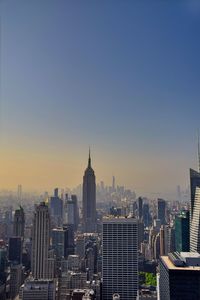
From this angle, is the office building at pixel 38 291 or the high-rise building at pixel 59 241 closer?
the office building at pixel 38 291

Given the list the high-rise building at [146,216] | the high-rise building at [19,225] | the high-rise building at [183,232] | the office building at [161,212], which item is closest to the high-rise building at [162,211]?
the office building at [161,212]

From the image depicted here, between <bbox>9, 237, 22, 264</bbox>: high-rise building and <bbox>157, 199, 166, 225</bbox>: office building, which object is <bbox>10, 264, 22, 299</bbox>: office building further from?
<bbox>157, 199, 166, 225</bbox>: office building

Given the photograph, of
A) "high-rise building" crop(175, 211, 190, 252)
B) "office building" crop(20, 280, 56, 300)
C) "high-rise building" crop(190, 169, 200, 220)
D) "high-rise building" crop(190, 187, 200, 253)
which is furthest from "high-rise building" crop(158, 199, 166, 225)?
"office building" crop(20, 280, 56, 300)

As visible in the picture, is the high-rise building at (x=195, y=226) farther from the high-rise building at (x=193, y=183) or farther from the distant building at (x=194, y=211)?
the high-rise building at (x=193, y=183)

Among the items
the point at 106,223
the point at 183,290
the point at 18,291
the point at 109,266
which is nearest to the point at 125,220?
the point at 106,223

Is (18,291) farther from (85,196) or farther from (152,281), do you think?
(85,196)
